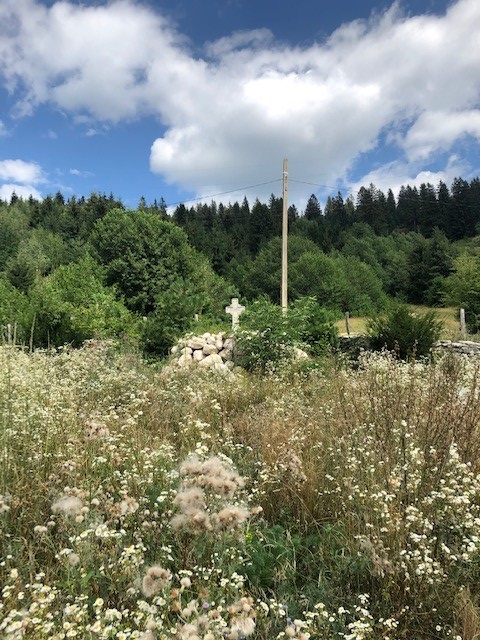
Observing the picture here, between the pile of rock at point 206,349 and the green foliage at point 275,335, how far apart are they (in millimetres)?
443

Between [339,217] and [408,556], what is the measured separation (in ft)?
265

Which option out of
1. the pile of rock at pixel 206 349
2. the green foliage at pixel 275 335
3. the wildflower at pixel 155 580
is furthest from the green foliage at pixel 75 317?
the wildflower at pixel 155 580

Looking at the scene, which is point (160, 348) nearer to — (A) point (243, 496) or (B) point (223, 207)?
(A) point (243, 496)

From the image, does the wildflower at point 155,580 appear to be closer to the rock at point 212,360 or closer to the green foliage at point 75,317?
the rock at point 212,360

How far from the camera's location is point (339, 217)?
78.6 m

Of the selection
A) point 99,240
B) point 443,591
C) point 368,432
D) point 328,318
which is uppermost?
point 99,240

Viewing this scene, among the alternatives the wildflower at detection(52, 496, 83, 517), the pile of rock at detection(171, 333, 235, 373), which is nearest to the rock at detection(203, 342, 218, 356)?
the pile of rock at detection(171, 333, 235, 373)

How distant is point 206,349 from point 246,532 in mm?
8381

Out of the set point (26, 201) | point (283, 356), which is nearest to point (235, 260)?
point (26, 201)

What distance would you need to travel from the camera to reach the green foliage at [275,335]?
9.25 meters

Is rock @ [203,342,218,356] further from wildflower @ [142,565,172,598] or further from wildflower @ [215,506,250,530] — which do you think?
wildflower @ [142,565,172,598]

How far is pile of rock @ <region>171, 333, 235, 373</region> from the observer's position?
10.3 metres

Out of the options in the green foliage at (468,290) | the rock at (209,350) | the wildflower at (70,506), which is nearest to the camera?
the wildflower at (70,506)

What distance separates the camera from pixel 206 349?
10.7 meters
